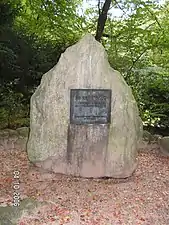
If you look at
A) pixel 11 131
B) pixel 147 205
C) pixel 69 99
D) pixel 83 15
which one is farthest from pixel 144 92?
pixel 147 205

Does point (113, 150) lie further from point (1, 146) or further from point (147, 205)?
point (1, 146)

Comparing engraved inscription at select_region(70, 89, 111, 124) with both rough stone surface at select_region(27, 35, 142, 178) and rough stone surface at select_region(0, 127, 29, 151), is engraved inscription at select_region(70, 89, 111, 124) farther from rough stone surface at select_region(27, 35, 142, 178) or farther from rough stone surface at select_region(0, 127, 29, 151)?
rough stone surface at select_region(0, 127, 29, 151)

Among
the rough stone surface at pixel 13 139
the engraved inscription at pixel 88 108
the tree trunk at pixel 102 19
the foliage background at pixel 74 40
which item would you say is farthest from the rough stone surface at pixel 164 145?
the tree trunk at pixel 102 19

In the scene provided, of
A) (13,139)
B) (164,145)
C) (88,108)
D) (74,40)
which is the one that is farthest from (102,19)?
(88,108)

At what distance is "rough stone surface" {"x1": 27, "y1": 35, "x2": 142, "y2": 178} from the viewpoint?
446cm

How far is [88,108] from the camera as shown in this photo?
4.54 m

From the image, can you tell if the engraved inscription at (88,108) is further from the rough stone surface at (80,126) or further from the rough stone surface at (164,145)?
the rough stone surface at (164,145)

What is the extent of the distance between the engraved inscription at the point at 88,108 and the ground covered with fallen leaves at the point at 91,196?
32.2 inches

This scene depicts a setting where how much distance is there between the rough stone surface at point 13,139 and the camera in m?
6.21

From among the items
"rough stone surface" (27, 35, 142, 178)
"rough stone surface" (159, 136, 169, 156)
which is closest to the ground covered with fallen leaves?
"rough stone surface" (27, 35, 142, 178)

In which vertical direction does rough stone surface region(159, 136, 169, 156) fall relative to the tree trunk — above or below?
below

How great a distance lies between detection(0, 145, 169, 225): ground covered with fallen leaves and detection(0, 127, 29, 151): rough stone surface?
998mm

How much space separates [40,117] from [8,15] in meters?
3.96

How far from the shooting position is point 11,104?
6902 mm
